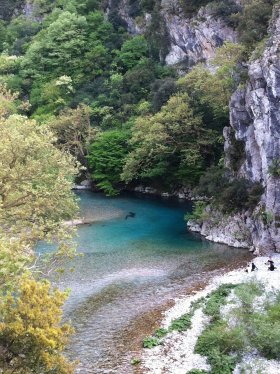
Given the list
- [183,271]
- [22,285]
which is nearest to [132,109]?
[183,271]

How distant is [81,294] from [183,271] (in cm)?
629

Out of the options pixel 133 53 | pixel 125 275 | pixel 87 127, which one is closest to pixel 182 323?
pixel 125 275

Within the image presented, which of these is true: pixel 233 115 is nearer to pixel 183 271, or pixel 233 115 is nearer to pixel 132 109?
pixel 183 271

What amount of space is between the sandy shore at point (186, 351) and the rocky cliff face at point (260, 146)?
5.57 metres

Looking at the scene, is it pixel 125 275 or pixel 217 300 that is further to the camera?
pixel 125 275

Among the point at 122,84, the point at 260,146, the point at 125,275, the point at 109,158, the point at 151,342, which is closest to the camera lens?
the point at 151,342

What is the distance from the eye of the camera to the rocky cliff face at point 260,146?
1120 inches

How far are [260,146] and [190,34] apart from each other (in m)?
31.6

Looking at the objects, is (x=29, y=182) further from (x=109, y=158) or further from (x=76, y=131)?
(x=76, y=131)

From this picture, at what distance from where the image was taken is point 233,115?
33844 mm

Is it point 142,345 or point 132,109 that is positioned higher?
point 132,109

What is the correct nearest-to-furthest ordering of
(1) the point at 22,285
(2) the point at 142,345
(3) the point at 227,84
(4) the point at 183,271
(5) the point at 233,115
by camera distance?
1. (1) the point at 22,285
2. (2) the point at 142,345
3. (4) the point at 183,271
4. (5) the point at 233,115
5. (3) the point at 227,84

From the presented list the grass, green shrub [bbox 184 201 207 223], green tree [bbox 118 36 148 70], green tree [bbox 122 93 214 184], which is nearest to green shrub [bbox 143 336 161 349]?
the grass

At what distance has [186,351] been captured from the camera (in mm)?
17453
